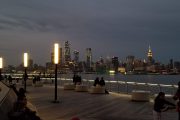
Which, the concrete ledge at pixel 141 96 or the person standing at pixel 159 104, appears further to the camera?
the concrete ledge at pixel 141 96

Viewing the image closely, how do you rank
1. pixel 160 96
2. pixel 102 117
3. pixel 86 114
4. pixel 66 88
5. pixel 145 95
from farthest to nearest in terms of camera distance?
1. pixel 66 88
2. pixel 145 95
3. pixel 86 114
4. pixel 102 117
5. pixel 160 96

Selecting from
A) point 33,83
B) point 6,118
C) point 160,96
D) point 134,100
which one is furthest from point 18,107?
point 33,83

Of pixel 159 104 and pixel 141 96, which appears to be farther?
pixel 141 96

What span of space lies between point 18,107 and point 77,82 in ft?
102

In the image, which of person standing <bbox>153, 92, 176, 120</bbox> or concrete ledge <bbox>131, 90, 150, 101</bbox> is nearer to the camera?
person standing <bbox>153, 92, 176, 120</bbox>

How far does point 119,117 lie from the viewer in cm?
1736

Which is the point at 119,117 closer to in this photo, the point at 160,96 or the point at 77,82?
the point at 160,96

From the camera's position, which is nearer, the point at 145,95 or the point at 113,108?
the point at 113,108

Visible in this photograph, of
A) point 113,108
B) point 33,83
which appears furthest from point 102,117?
point 33,83

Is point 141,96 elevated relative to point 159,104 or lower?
lower

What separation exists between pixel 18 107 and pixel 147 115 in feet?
→ 33.1

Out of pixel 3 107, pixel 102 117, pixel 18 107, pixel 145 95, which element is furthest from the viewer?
pixel 145 95

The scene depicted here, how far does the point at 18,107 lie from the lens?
9109 mm

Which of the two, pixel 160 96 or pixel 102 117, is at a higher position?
pixel 160 96
